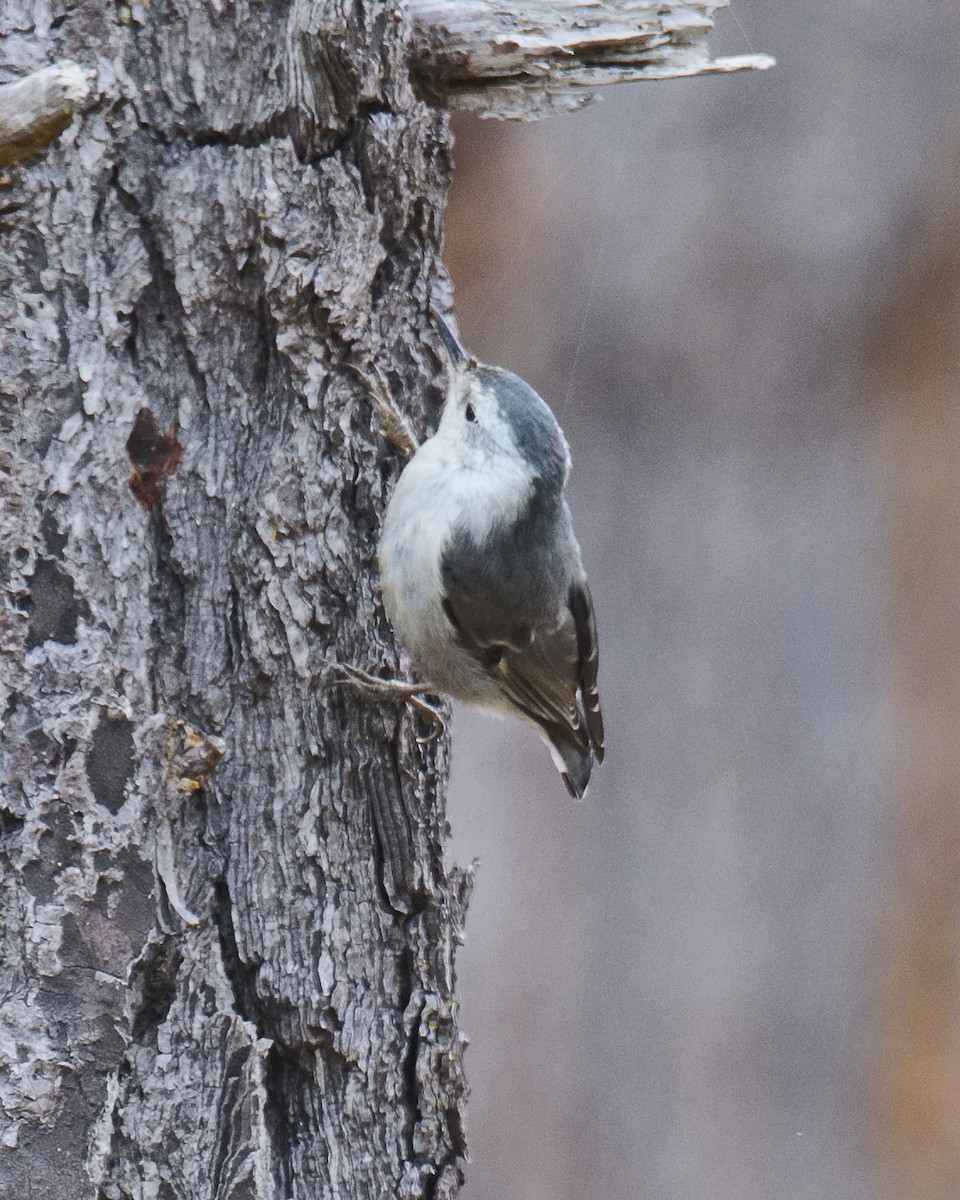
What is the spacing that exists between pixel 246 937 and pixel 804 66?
7.02 ft

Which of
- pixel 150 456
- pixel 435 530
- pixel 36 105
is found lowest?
pixel 435 530

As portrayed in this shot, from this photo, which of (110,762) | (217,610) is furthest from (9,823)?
(217,610)

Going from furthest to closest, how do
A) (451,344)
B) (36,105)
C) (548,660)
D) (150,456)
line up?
(548,660) < (451,344) < (150,456) < (36,105)

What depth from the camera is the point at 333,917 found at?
181 centimetres

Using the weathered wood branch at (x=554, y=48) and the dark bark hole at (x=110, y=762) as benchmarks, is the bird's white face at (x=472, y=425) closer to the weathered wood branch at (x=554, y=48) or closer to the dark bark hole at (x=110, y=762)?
the weathered wood branch at (x=554, y=48)

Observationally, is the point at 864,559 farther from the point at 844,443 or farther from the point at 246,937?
the point at 246,937

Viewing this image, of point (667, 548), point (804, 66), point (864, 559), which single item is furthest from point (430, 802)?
point (804, 66)

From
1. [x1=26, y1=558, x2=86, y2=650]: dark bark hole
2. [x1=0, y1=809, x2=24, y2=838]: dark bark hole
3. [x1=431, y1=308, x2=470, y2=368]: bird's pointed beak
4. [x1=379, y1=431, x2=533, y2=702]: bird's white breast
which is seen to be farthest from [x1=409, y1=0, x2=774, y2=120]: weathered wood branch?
[x1=0, y1=809, x2=24, y2=838]: dark bark hole

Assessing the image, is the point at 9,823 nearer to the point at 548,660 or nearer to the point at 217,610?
the point at 217,610

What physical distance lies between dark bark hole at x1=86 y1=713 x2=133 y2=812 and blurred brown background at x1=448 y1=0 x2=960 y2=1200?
1572 millimetres

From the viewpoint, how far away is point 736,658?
3.05 m

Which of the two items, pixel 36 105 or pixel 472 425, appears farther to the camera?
pixel 472 425

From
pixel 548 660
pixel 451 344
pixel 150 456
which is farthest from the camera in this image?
pixel 548 660

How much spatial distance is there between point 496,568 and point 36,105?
3.60ft
